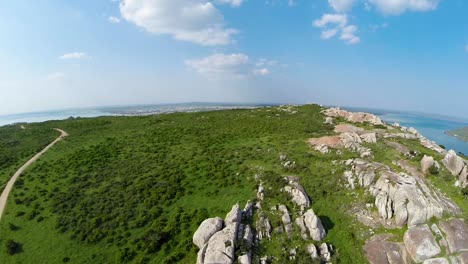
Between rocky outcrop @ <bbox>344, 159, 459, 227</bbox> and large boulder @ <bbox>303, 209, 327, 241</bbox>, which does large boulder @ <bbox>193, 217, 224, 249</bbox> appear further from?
rocky outcrop @ <bbox>344, 159, 459, 227</bbox>

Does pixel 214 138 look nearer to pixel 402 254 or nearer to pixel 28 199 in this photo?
pixel 28 199

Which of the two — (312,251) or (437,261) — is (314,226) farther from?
(437,261)

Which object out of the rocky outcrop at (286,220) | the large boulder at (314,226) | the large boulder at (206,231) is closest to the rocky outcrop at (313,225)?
the large boulder at (314,226)

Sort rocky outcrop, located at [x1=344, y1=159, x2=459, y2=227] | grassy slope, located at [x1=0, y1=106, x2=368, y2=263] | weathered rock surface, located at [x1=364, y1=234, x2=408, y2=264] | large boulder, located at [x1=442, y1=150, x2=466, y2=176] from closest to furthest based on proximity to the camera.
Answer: weathered rock surface, located at [x1=364, y1=234, x2=408, y2=264]
rocky outcrop, located at [x1=344, y1=159, x2=459, y2=227]
grassy slope, located at [x1=0, y1=106, x2=368, y2=263]
large boulder, located at [x1=442, y1=150, x2=466, y2=176]

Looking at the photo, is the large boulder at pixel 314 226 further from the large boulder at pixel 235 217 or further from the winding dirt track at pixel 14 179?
the winding dirt track at pixel 14 179

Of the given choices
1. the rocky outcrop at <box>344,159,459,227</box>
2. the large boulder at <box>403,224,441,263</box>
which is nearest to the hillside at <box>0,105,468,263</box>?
the rocky outcrop at <box>344,159,459,227</box>

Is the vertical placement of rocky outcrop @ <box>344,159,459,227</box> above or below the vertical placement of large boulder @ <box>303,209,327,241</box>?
above

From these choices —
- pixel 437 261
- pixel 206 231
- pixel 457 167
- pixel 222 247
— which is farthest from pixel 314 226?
pixel 457 167
